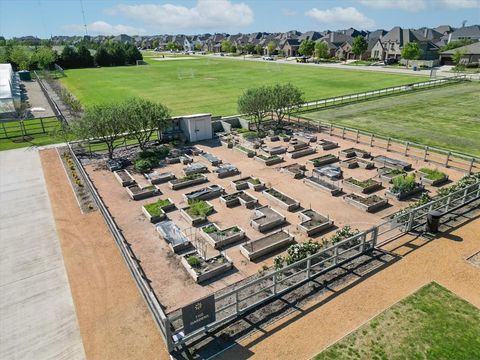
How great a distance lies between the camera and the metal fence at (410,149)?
2764 centimetres

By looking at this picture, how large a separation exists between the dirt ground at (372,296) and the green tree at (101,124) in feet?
74.1

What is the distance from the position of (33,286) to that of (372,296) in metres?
15.0

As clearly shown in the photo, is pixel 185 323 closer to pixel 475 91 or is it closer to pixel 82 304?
pixel 82 304

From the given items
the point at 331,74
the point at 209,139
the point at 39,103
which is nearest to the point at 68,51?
the point at 39,103

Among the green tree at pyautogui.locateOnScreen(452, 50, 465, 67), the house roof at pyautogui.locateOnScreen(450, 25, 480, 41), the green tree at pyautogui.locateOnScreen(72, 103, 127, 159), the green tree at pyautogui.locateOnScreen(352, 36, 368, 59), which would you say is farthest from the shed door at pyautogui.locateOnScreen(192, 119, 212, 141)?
the house roof at pyautogui.locateOnScreen(450, 25, 480, 41)

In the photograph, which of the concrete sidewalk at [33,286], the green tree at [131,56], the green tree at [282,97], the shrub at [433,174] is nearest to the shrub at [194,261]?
the concrete sidewalk at [33,286]

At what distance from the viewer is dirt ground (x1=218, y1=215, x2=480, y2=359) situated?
12156 mm

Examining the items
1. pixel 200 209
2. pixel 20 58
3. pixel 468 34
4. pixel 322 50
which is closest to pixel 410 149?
pixel 200 209

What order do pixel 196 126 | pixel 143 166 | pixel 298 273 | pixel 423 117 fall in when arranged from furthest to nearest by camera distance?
1. pixel 423 117
2. pixel 196 126
3. pixel 143 166
4. pixel 298 273

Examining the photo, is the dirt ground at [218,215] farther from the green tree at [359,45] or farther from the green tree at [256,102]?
the green tree at [359,45]

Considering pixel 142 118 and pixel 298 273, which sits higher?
pixel 142 118

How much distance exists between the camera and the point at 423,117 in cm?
4312

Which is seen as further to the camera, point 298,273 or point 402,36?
point 402,36

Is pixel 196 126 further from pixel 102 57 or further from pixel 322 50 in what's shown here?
pixel 322 50
